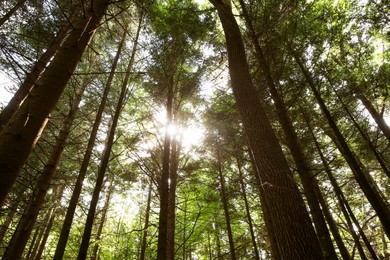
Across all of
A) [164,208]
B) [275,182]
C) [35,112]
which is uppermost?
[164,208]

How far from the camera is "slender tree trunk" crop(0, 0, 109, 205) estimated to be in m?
1.44

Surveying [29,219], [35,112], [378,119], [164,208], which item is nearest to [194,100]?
[164,208]

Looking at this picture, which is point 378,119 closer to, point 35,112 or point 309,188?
point 309,188

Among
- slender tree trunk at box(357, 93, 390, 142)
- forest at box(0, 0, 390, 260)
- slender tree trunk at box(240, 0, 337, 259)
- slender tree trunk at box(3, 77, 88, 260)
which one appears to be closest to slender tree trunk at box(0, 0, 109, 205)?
forest at box(0, 0, 390, 260)

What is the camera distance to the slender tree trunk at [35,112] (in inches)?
56.7

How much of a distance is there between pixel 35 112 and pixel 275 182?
9.65 ft

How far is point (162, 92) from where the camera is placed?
24.0ft

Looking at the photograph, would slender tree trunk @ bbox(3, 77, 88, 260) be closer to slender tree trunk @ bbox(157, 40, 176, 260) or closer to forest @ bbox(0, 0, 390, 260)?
forest @ bbox(0, 0, 390, 260)

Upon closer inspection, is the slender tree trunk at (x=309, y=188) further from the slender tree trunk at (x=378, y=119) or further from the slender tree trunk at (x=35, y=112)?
the slender tree trunk at (x=378, y=119)

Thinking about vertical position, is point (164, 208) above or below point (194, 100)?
below

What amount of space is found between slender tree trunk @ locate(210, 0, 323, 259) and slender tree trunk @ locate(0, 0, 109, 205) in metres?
2.79

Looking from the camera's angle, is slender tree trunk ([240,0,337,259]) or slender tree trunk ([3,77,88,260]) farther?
slender tree trunk ([240,0,337,259])

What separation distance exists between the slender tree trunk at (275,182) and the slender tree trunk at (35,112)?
2789mm

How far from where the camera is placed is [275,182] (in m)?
3.31
